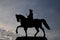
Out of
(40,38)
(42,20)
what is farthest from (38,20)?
(40,38)

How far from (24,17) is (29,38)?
1.63 metres

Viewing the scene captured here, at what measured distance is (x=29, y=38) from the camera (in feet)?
41.2

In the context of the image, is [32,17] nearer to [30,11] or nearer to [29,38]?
[30,11]

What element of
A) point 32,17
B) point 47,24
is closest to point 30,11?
point 32,17

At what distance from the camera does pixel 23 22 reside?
43.8 ft

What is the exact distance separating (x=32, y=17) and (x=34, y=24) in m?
0.68

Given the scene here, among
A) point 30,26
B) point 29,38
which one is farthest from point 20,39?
point 30,26

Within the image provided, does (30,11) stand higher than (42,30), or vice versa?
(30,11)

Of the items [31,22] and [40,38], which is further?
[31,22]

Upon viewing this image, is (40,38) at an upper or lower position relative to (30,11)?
lower

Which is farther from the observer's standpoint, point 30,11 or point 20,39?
point 30,11

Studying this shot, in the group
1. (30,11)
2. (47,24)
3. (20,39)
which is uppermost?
(30,11)

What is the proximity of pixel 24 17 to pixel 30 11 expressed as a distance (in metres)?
0.76

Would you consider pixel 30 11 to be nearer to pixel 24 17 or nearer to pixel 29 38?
pixel 24 17
